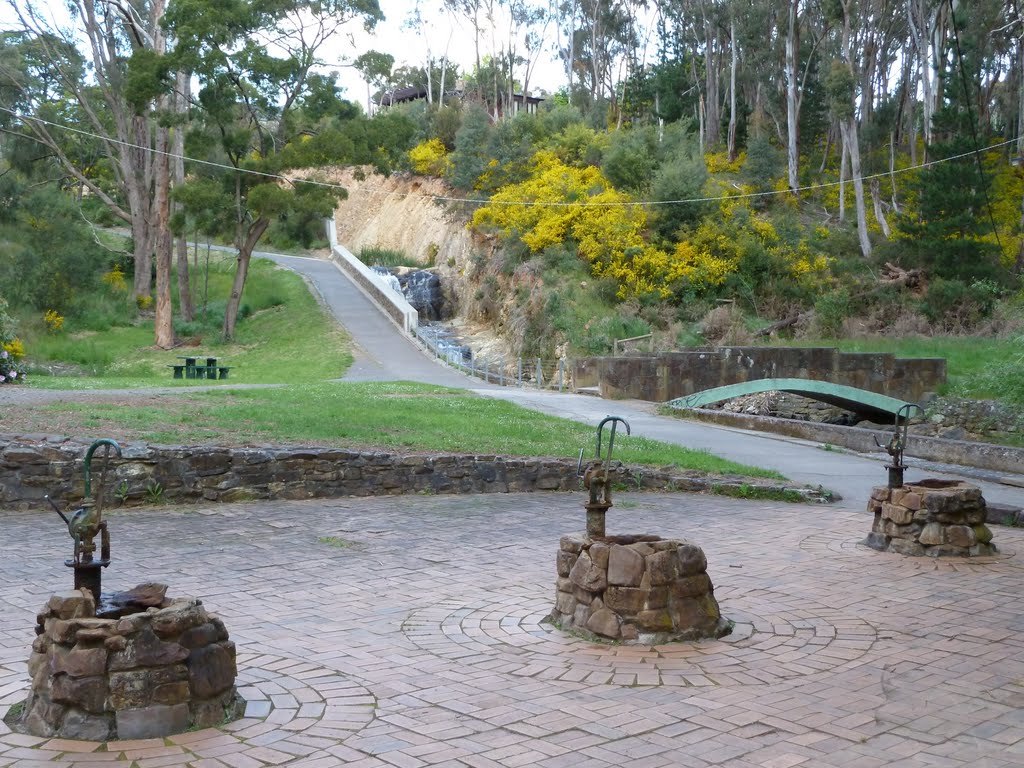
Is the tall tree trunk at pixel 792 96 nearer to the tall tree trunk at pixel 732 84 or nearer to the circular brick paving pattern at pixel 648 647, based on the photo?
the tall tree trunk at pixel 732 84

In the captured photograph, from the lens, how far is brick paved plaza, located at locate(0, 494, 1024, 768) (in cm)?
399

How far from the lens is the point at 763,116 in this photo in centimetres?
5097

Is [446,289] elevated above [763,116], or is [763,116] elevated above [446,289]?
[763,116]

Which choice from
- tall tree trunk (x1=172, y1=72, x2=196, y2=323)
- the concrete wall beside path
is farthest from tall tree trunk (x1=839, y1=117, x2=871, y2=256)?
tall tree trunk (x1=172, y1=72, x2=196, y2=323)

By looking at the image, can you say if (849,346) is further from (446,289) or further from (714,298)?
(446,289)

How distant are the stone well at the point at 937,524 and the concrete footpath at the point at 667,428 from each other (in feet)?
9.55

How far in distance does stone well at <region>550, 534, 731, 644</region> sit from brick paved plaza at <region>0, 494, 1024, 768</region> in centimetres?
12

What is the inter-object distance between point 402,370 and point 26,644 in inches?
1021

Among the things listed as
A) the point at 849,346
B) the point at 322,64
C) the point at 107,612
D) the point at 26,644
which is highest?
the point at 322,64

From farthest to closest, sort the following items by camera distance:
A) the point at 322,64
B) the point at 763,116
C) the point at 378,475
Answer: the point at 763,116 < the point at 322,64 < the point at 378,475

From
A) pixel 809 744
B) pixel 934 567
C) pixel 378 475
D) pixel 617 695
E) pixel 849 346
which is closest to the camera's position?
pixel 809 744

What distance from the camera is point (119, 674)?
13.1 ft

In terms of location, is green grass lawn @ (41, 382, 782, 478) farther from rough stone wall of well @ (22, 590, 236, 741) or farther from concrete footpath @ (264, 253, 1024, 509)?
rough stone wall of well @ (22, 590, 236, 741)

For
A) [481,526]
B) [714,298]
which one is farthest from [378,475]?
[714,298]
